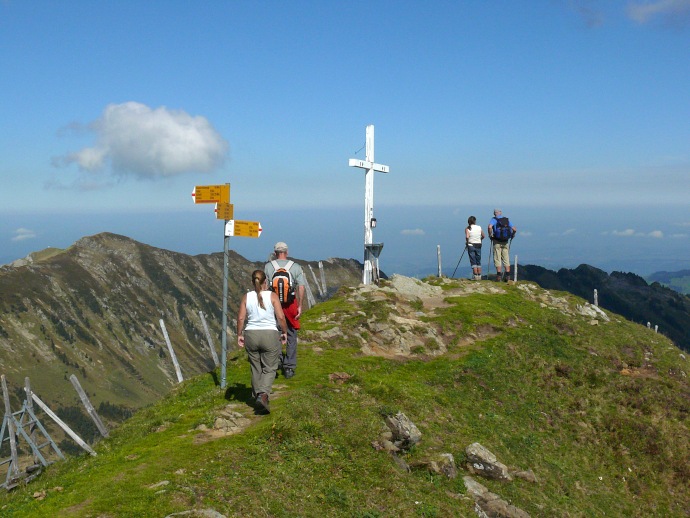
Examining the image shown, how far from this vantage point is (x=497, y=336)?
2856 cm

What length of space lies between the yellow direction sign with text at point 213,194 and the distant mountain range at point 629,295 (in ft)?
537

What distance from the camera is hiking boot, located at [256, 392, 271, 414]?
14.8m

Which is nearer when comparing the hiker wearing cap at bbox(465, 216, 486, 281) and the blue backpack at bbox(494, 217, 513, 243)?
the blue backpack at bbox(494, 217, 513, 243)

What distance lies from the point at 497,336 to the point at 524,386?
4.59 m

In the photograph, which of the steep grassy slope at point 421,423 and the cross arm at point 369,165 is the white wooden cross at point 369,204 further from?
the steep grassy slope at point 421,423

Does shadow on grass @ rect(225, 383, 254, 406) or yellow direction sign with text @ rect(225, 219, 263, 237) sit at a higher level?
yellow direction sign with text @ rect(225, 219, 263, 237)

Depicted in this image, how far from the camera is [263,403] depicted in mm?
14766

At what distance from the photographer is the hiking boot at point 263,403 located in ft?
48.5

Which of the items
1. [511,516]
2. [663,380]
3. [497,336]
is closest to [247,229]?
[511,516]

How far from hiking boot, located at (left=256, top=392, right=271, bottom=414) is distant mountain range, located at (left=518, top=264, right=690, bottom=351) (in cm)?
16416

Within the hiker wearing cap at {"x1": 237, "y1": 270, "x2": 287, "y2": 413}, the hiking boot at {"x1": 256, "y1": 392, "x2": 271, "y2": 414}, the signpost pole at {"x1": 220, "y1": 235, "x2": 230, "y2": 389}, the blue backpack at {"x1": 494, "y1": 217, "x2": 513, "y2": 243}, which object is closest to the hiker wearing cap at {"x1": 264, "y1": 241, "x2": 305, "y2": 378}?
the signpost pole at {"x1": 220, "y1": 235, "x2": 230, "y2": 389}

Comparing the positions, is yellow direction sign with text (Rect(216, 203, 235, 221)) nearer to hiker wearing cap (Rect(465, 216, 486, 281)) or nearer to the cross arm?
the cross arm

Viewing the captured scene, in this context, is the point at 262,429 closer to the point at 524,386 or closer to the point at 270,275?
the point at 270,275

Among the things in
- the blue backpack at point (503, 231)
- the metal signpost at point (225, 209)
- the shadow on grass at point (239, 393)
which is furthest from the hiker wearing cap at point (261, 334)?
the blue backpack at point (503, 231)
